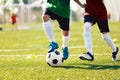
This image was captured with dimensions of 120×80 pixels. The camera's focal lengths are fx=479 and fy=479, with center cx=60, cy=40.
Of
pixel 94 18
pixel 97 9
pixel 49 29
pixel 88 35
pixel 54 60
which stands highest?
pixel 97 9

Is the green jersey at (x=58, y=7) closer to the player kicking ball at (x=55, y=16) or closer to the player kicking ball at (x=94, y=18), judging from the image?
the player kicking ball at (x=55, y=16)

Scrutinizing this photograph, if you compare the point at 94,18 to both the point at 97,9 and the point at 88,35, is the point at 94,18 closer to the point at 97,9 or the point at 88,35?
the point at 97,9

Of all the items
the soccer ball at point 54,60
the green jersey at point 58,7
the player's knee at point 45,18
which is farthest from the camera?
the green jersey at point 58,7

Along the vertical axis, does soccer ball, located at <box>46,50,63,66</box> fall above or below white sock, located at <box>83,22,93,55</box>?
below

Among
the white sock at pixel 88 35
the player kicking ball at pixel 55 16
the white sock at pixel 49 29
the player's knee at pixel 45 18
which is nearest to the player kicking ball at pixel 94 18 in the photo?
the white sock at pixel 88 35

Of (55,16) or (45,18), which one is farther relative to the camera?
(55,16)

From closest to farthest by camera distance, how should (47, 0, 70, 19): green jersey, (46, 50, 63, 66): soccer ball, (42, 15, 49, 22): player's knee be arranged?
(46, 50, 63, 66): soccer ball
(42, 15, 49, 22): player's knee
(47, 0, 70, 19): green jersey

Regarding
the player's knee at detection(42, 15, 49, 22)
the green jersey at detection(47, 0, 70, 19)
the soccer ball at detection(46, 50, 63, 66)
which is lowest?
the soccer ball at detection(46, 50, 63, 66)

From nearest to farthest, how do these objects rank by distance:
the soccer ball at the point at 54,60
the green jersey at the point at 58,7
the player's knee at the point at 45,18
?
the soccer ball at the point at 54,60
the player's knee at the point at 45,18
the green jersey at the point at 58,7

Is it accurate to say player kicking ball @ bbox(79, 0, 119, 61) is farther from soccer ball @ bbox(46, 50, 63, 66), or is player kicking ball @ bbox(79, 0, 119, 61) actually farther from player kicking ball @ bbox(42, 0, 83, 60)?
soccer ball @ bbox(46, 50, 63, 66)

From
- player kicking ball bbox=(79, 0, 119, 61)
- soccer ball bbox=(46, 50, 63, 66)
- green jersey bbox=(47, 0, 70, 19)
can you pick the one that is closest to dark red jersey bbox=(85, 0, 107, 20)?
player kicking ball bbox=(79, 0, 119, 61)

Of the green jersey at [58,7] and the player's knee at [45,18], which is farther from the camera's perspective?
the green jersey at [58,7]

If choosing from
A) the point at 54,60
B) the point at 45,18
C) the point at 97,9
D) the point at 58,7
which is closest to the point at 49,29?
the point at 45,18

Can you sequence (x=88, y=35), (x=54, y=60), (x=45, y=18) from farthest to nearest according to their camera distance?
(x=88, y=35) → (x=45, y=18) → (x=54, y=60)
